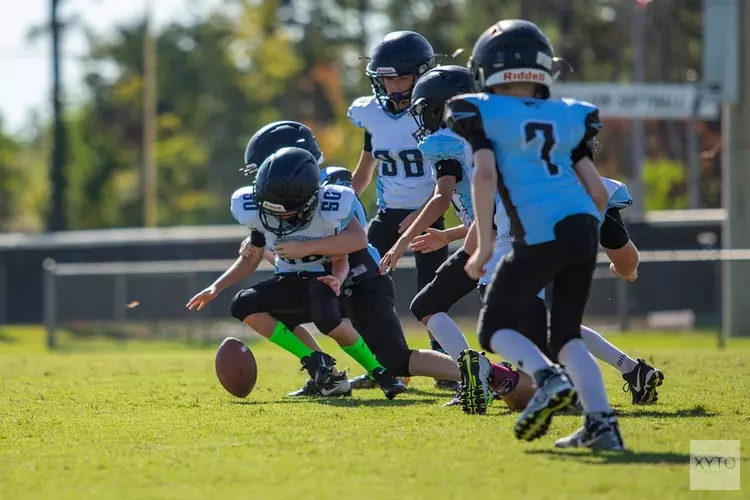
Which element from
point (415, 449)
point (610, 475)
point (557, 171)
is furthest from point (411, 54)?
point (610, 475)

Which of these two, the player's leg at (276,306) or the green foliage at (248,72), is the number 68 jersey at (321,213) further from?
the green foliage at (248,72)

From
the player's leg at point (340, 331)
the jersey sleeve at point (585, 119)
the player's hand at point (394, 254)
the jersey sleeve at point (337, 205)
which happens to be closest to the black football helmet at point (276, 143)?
the jersey sleeve at point (337, 205)

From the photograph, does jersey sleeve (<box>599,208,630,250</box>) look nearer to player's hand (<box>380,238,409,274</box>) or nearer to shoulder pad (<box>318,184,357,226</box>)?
player's hand (<box>380,238,409,274</box>)

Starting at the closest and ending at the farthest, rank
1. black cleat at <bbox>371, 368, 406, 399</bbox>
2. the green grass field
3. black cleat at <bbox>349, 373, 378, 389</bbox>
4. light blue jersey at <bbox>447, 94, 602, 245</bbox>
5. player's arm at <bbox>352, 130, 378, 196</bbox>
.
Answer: the green grass field
light blue jersey at <bbox>447, 94, 602, 245</bbox>
black cleat at <bbox>371, 368, 406, 399</bbox>
black cleat at <bbox>349, 373, 378, 389</bbox>
player's arm at <bbox>352, 130, 378, 196</bbox>

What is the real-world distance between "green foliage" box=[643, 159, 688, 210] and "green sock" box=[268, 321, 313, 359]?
25091 mm

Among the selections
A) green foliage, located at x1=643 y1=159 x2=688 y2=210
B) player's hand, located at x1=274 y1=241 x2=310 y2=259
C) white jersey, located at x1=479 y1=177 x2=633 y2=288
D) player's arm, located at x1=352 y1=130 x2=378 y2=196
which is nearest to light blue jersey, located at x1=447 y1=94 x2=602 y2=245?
white jersey, located at x1=479 y1=177 x2=633 y2=288

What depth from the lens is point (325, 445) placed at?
5902 mm

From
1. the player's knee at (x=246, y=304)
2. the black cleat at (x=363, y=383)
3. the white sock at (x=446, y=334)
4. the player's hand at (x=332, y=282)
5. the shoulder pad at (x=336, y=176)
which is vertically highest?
the shoulder pad at (x=336, y=176)

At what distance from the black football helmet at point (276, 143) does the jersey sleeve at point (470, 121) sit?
2570 mm

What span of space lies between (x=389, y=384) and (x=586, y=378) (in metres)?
2.55

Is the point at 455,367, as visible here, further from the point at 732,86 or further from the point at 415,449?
the point at 732,86

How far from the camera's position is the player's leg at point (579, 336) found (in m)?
5.57

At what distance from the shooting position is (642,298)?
17.8m

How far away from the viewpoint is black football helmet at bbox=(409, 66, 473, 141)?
7.79 m
